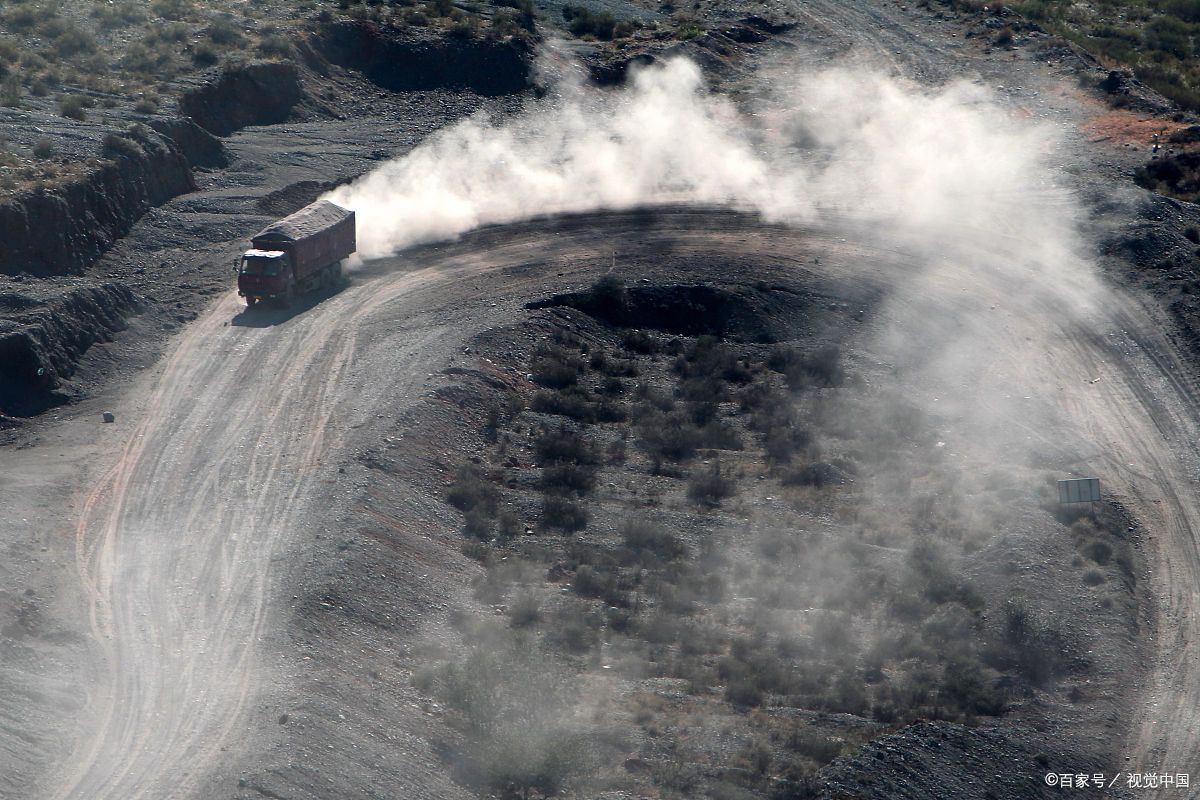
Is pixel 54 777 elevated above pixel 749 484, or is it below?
above

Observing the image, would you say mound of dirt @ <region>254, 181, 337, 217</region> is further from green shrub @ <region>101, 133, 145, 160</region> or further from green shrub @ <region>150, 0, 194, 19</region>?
green shrub @ <region>150, 0, 194, 19</region>

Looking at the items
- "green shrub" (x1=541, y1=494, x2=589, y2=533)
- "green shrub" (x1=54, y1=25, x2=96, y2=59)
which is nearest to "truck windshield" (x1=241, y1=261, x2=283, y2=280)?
"green shrub" (x1=541, y1=494, x2=589, y2=533)

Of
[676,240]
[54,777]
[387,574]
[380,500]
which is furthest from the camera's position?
[676,240]

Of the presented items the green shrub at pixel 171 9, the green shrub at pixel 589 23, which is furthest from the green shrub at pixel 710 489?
the green shrub at pixel 589 23

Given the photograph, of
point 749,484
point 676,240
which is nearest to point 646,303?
point 676,240

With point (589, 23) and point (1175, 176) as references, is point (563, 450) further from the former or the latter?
point (589, 23)

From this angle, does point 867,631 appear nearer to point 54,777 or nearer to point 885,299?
point 54,777
